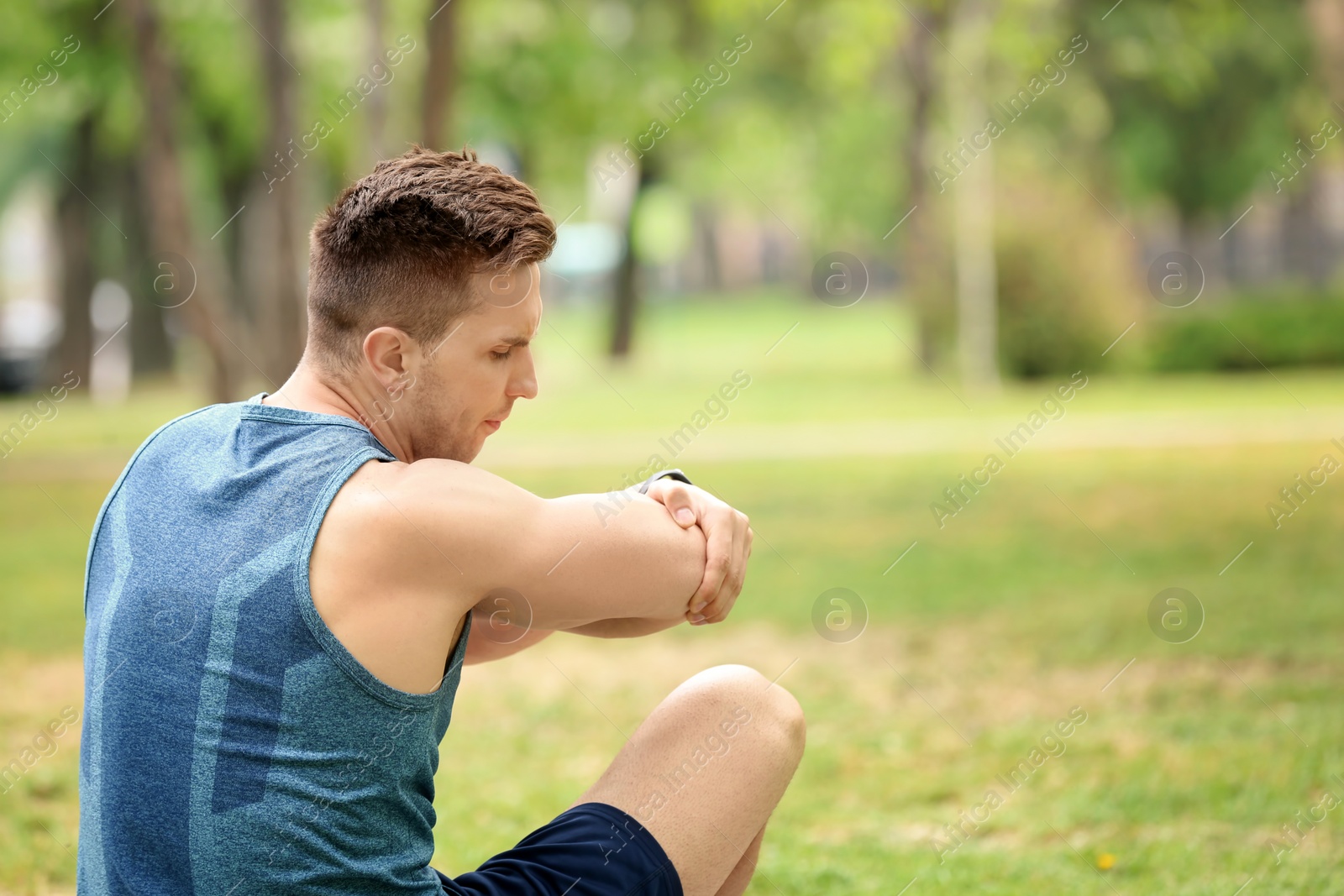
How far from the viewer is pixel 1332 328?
62.2 feet

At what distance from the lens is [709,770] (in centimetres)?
236

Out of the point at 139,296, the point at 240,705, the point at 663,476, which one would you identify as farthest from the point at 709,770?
the point at 139,296

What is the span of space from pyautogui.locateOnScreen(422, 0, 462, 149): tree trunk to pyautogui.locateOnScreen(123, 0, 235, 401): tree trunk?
2599 millimetres

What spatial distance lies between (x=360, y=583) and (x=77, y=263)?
23.9 m

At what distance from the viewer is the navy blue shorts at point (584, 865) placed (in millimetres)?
2219

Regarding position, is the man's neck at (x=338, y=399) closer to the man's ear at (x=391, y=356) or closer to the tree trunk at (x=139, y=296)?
the man's ear at (x=391, y=356)

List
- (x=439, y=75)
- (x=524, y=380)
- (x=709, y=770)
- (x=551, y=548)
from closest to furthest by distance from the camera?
(x=551, y=548) → (x=524, y=380) → (x=709, y=770) → (x=439, y=75)

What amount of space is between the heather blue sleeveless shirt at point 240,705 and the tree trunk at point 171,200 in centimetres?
1104

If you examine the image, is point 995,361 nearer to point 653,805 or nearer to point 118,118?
point 118,118

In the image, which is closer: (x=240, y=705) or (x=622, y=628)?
(x=240, y=705)

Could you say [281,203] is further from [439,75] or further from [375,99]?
[439,75]

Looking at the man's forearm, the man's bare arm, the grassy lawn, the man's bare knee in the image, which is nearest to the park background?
the grassy lawn

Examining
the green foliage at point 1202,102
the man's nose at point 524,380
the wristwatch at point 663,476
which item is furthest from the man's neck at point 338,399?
the green foliage at point 1202,102

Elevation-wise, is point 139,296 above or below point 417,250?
below
